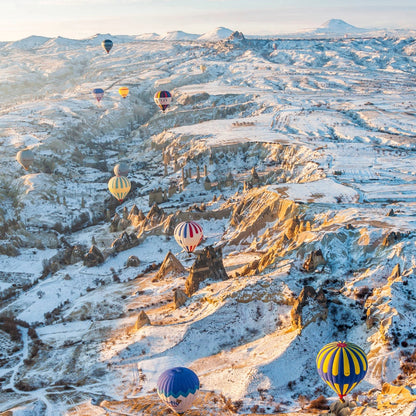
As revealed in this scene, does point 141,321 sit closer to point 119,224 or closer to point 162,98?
point 119,224

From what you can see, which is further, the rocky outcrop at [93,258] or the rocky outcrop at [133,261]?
the rocky outcrop at [93,258]

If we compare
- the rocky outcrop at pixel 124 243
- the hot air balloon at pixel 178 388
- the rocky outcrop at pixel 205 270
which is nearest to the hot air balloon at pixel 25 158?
the rocky outcrop at pixel 124 243

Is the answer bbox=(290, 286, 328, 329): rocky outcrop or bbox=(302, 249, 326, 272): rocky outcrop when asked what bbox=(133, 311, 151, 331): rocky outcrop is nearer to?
bbox=(290, 286, 328, 329): rocky outcrop

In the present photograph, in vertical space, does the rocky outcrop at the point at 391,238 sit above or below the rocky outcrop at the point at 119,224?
above

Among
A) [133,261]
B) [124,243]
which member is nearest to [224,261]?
[133,261]

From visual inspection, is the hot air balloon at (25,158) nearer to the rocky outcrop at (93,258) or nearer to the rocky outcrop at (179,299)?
the rocky outcrop at (93,258)

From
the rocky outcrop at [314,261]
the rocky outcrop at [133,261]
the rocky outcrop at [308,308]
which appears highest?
the rocky outcrop at [314,261]

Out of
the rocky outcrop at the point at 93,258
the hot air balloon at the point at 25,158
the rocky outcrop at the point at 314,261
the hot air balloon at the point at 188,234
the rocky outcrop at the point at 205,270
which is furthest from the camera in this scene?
the hot air balloon at the point at 25,158
